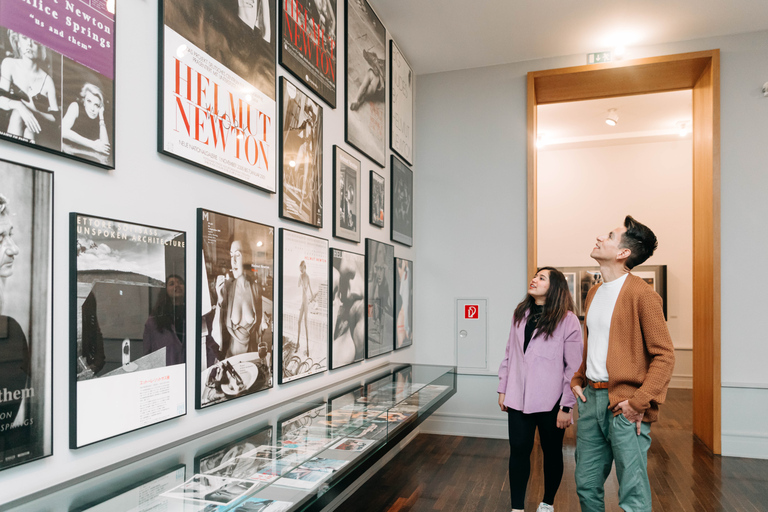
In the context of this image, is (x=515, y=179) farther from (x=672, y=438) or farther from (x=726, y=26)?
(x=672, y=438)

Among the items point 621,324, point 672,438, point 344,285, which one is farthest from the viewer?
point 672,438

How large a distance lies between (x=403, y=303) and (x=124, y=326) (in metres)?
3.65

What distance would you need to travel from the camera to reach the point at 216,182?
2.34 m

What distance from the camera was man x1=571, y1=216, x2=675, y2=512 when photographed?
7.98 feet

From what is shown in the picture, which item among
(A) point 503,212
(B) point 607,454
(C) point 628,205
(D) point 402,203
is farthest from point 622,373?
(C) point 628,205

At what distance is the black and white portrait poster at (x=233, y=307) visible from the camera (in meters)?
2.19

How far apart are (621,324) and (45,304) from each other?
2368 mm

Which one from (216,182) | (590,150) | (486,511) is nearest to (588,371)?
(486,511)

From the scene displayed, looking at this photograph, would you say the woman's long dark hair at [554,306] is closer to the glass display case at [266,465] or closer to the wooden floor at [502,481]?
the glass display case at [266,465]

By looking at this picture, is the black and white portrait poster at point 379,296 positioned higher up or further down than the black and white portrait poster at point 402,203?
further down

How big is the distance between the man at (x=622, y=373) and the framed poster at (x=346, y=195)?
169 cm

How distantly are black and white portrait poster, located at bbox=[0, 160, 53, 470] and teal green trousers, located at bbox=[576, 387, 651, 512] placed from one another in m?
2.30

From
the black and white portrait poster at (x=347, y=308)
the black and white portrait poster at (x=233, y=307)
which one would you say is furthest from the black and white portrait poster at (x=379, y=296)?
the black and white portrait poster at (x=233, y=307)

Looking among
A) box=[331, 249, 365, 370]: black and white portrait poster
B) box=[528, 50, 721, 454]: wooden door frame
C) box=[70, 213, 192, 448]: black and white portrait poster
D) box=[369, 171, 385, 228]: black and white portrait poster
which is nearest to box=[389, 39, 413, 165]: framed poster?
box=[369, 171, 385, 228]: black and white portrait poster
